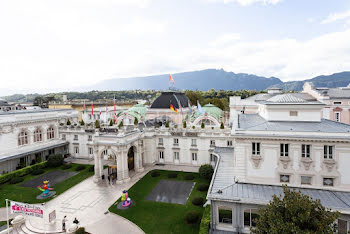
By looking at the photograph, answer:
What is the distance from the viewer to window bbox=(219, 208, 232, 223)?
23381 mm

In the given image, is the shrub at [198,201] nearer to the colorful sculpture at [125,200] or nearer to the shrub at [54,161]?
the colorful sculpture at [125,200]

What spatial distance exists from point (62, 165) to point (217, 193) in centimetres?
3907

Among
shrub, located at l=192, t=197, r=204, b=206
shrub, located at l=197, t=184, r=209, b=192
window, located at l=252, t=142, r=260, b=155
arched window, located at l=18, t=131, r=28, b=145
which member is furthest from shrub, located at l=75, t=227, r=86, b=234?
arched window, located at l=18, t=131, r=28, b=145

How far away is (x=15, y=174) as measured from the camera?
40781 mm

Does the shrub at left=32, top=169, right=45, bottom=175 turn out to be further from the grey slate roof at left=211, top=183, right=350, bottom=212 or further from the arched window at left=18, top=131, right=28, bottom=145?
the grey slate roof at left=211, top=183, right=350, bottom=212

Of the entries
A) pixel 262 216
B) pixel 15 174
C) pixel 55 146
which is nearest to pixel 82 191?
A: pixel 15 174

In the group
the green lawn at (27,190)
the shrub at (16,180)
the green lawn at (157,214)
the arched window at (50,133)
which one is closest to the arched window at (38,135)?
the arched window at (50,133)

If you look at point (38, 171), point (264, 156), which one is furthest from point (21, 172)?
point (264, 156)

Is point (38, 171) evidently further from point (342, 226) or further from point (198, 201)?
point (342, 226)

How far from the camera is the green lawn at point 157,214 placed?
2494 centimetres

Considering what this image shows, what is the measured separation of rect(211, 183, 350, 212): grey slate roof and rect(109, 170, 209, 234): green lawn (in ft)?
20.3

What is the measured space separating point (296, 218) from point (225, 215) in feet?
33.6

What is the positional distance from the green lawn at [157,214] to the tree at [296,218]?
1080cm

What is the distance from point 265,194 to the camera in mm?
22453
